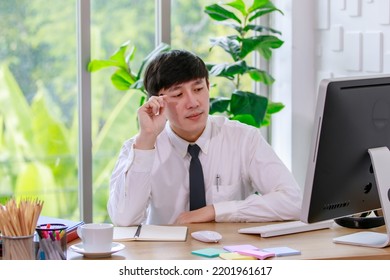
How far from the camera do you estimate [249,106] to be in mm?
4277

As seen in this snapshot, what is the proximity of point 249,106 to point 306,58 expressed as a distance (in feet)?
1.80

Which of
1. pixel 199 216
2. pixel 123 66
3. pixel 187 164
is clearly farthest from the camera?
pixel 123 66

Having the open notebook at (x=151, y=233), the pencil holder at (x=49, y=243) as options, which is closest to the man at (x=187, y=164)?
the open notebook at (x=151, y=233)

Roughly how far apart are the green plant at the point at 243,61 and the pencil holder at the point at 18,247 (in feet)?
7.20

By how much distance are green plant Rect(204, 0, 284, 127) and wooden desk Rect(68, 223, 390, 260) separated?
5.48ft

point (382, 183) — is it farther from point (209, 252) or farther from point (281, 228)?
point (209, 252)

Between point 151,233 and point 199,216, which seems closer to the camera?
point 151,233

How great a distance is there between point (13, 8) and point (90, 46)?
1.50 feet

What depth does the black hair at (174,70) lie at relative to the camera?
3031mm

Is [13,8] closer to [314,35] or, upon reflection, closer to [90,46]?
[90,46]

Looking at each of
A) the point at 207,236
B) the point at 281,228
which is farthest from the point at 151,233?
the point at 281,228

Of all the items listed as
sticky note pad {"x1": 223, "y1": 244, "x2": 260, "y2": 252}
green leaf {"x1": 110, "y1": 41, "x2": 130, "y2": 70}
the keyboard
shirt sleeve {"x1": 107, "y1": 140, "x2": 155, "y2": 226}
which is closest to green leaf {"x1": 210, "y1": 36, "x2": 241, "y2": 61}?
green leaf {"x1": 110, "y1": 41, "x2": 130, "y2": 70}

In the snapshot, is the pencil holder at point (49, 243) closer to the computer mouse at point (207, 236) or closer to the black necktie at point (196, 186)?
the computer mouse at point (207, 236)

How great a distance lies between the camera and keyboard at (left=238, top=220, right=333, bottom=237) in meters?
2.55
